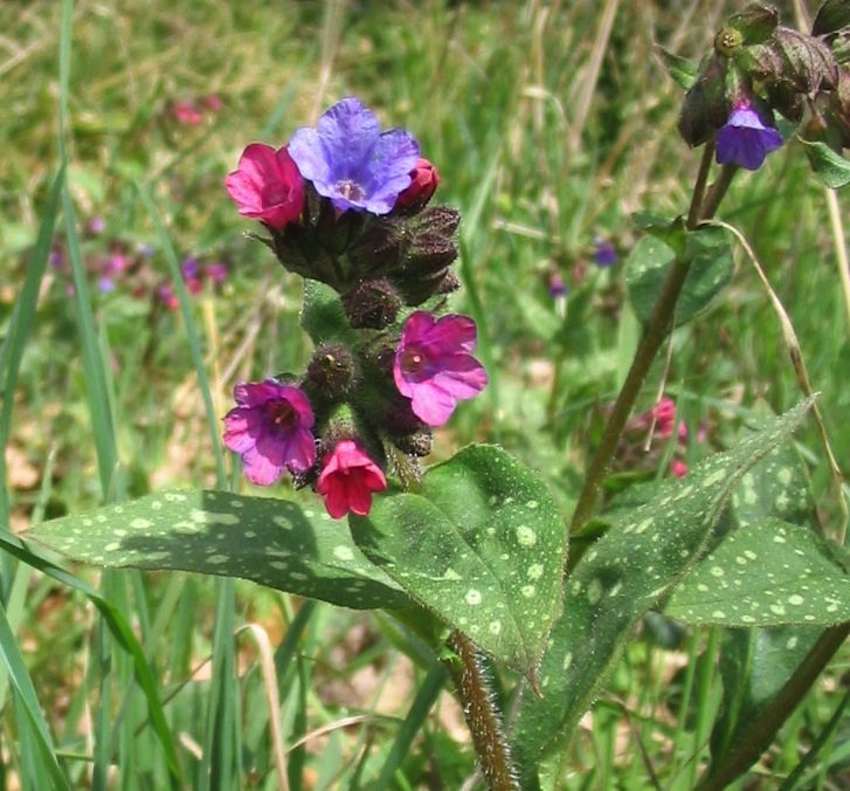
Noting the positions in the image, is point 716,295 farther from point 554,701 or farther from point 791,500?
point 554,701

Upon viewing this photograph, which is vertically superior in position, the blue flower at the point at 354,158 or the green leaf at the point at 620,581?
the blue flower at the point at 354,158

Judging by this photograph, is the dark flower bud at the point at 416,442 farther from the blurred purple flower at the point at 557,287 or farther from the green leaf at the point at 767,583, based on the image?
the blurred purple flower at the point at 557,287

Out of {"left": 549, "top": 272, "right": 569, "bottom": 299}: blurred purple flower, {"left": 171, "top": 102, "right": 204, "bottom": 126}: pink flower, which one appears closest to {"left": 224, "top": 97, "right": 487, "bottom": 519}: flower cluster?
{"left": 549, "top": 272, "right": 569, "bottom": 299}: blurred purple flower

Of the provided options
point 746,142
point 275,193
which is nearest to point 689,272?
point 746,142

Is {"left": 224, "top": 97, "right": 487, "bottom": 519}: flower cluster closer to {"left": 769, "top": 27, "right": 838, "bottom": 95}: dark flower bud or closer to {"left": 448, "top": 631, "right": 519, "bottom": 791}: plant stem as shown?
{"left": 448, "top": 631, "right": 519, "bottom": 791}: plant stem

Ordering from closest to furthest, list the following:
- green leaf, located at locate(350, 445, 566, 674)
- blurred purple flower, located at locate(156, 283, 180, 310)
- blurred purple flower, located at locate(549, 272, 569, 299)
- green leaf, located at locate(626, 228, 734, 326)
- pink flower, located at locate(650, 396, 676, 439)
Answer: green leaf, located at locate(350, 445, 566, 674)
green leaf, located at locate(626, 228, 734, 326)
pink flower, located at locate(650, 396, 676, 439)
blurred purple flower, located at locate(549, 272, 569, 299)
blurred purple flower, located at locate(156, 283, 180, 310)

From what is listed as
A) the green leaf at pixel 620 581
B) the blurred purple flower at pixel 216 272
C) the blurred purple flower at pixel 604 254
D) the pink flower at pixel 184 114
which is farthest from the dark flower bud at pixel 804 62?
the pink flower at pixel 184 114

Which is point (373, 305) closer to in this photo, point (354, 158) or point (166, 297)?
point (354, 158)
